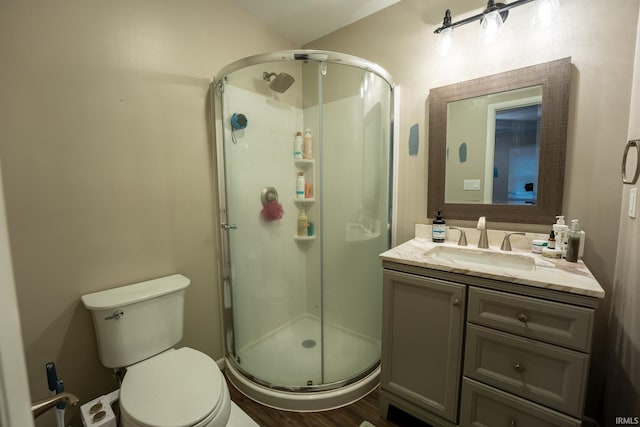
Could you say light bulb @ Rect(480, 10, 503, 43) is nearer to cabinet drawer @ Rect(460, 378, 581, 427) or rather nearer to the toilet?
cabinet drawer @ Rect(460, 378, 581, 427)

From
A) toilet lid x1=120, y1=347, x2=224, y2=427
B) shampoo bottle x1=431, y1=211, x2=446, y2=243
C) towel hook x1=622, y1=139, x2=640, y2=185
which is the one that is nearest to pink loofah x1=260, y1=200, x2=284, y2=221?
toilet lid x1=120, y1=347, x2=224, y2=427

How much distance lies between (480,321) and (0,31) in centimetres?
231

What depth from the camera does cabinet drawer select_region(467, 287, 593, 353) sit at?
99cm

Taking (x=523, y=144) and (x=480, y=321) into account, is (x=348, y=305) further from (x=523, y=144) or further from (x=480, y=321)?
(x=523, y=144)

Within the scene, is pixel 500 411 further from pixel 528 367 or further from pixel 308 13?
pixel 308 13

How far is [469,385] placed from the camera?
1235mm

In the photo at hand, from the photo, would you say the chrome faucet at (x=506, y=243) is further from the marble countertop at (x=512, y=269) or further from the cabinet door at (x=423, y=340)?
the cabinet door at (x=423, y=340)

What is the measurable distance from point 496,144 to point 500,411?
1338 millimetres

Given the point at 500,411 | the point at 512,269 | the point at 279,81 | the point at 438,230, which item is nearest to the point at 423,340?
the point at 500,411

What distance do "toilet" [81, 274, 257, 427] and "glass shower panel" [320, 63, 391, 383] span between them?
0.83 meters

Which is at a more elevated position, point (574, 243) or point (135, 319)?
point (574, 243)

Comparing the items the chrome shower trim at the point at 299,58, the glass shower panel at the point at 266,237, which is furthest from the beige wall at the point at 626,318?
the glass shower panel at the point at 266,237

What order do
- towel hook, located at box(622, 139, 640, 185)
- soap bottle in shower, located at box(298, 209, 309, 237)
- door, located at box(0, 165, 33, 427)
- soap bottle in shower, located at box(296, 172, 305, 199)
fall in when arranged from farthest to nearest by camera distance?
1. soap bottle in shower, located at box(298, 209, 309, 237)
2. soap bottle in shower, located at box(296, 172, 305, 199)
3. towel hook, located at box(622, 139, 640, 185)
4. door, located at box(0, 165, 33, 427)

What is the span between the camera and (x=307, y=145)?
203 centimetres
